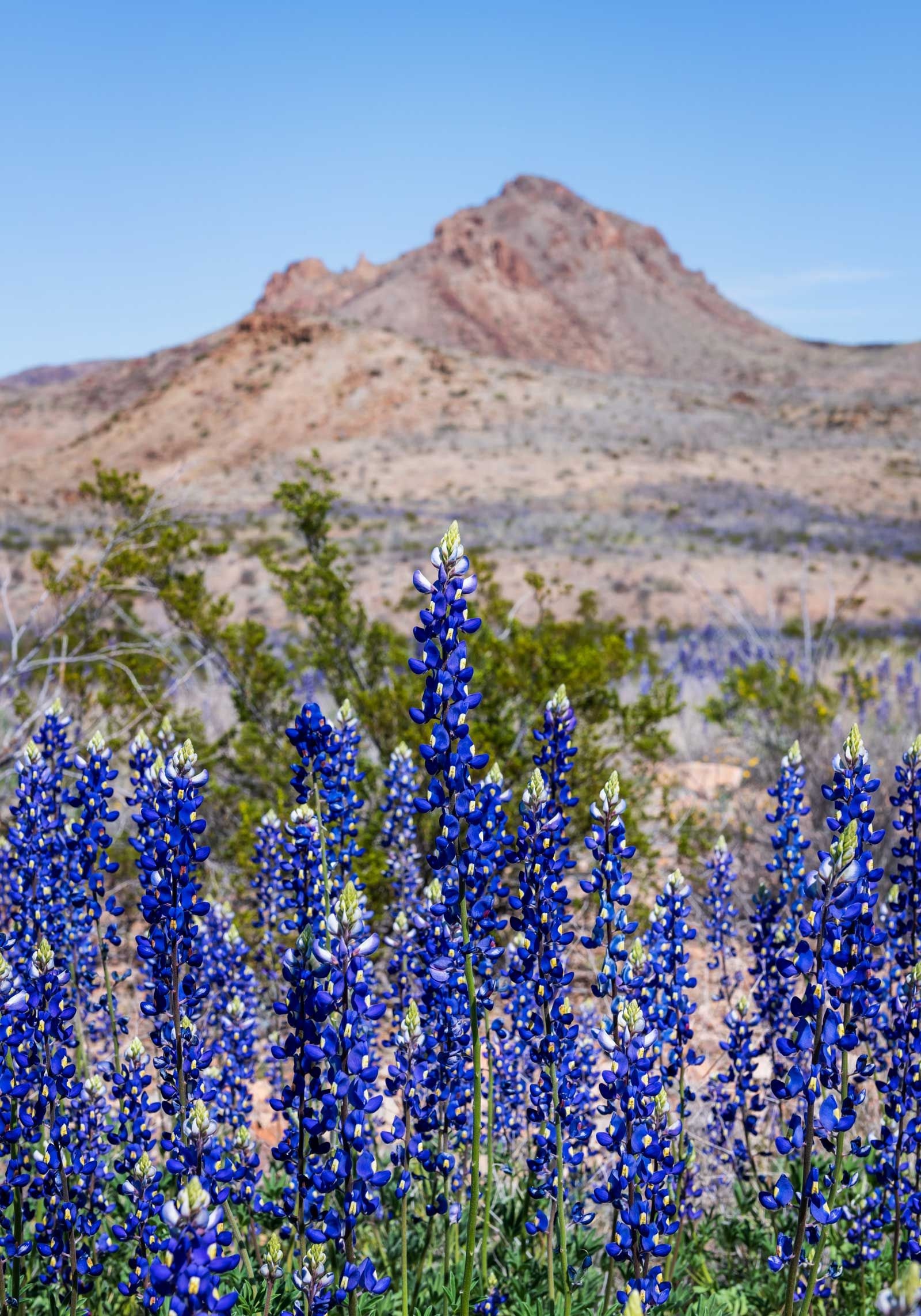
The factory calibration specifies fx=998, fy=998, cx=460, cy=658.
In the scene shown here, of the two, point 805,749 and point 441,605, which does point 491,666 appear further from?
point 441,605

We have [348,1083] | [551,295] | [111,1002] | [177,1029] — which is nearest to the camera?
[348,1083]

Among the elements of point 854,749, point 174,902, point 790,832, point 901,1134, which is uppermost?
point 854,749

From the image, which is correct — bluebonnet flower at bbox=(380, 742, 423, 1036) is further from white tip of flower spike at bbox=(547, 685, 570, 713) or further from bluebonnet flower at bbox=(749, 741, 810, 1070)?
bluebonnet flower at bbox=(749, 741, 810, 1070)

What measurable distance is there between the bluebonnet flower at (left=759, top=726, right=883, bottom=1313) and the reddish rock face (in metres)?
81.7

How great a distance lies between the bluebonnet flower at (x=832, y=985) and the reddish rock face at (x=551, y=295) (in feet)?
268

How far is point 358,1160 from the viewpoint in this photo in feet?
6.59

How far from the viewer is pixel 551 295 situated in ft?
336

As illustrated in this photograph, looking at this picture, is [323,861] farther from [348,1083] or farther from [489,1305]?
[489,1305]

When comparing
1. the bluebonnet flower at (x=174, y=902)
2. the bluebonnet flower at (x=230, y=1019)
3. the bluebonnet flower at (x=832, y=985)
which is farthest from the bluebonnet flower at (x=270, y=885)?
the bluebonnet flower at (x=832, y=985)

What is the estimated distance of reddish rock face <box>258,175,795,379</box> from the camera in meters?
93.9

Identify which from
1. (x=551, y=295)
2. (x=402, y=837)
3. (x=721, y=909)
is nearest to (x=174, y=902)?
(x=402, y=837)

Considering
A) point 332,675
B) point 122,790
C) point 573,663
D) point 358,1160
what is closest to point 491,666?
point 573,663

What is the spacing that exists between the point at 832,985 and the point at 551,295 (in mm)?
107788

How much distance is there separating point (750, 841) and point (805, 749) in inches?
39.1
